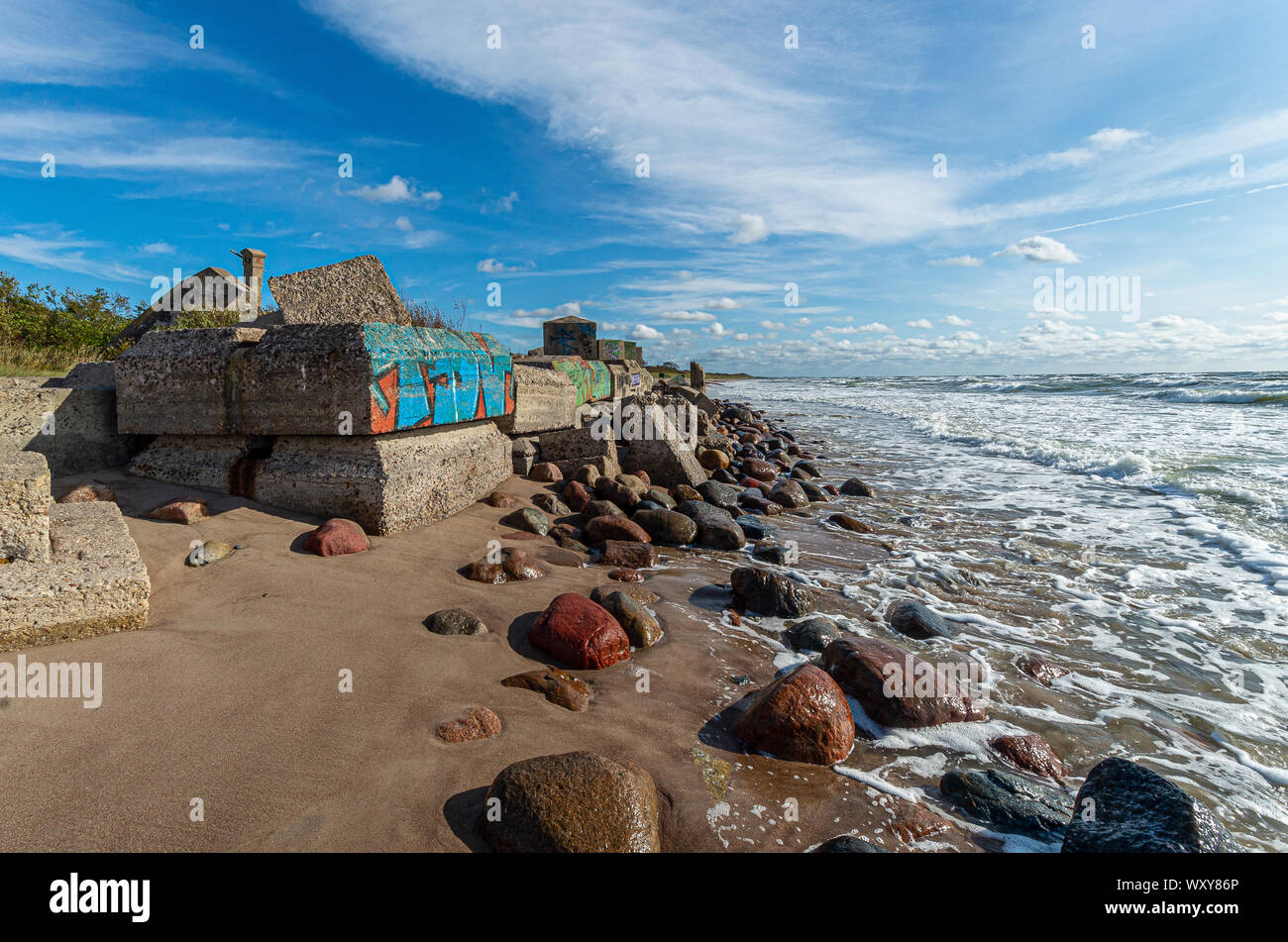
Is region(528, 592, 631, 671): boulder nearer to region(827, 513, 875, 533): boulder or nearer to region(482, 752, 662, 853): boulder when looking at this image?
region(482, 752, 662, 853): boulder

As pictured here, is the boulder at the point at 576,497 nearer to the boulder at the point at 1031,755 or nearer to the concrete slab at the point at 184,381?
the concrete slab at the point at 184,381

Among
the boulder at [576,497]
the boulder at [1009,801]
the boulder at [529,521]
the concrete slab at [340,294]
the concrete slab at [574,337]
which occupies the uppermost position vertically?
the concrete slab at [574,337]

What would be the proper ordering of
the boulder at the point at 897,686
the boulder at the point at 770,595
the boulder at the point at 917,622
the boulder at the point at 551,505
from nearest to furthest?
the boulder at the point at 897,686, the boulder at the point at 917,622, the boulder at the point at 770,595, the boulder at the point at 551,505

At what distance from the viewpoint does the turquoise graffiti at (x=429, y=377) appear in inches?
148

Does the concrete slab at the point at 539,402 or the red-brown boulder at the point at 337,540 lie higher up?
the concrete slab at the point at 539,402

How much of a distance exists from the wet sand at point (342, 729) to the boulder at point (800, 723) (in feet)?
0.19

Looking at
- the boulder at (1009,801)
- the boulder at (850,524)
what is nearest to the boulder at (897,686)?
the boulder at (1009,801)

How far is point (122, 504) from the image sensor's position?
12.0 feet

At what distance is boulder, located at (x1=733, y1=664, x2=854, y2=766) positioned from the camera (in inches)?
88.7

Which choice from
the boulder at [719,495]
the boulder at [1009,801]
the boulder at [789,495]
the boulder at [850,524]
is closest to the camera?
the boulder at [1009,801]
